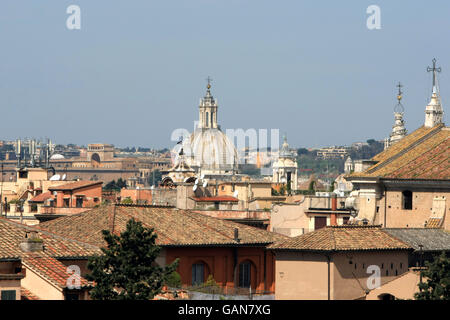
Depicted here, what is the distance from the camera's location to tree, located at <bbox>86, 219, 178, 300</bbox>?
94.0 feet

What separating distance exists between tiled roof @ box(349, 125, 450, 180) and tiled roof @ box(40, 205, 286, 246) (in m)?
5.41

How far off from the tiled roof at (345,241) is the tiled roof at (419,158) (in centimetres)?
766

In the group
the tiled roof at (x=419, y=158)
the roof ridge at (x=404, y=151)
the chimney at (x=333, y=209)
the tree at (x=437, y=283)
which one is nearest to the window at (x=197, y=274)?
the tiled roof at (x=419, y=158)

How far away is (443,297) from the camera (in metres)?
30.0

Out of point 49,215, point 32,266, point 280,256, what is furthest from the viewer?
point 49,215

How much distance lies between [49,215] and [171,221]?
12.0 m

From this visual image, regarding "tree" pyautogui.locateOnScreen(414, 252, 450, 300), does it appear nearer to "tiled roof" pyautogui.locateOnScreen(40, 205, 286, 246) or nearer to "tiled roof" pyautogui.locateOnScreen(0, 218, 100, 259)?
"tiled roof" pyautogui.locateOnScreen(0, 218, 100, 259)

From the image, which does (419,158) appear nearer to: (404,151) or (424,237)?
(404,151)

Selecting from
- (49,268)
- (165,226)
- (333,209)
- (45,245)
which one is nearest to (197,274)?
(165,226)

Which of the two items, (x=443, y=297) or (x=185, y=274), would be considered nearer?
(x=443, y=297)

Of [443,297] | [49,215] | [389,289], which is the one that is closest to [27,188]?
[49,215]

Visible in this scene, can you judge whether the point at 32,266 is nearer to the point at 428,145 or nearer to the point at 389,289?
the point at 389,289

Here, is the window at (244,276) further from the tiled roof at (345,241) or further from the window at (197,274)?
the tiled roof at (345,241)

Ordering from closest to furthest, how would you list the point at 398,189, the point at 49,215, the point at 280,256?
the point at 280,256, the point at 398,189, the point at 49,215
